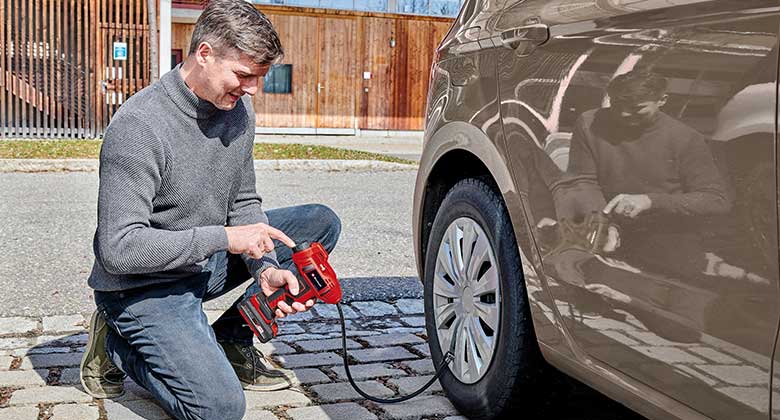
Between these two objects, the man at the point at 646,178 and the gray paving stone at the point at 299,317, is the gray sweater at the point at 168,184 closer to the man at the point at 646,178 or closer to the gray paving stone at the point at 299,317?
the gray paving stone at the point at 299,317

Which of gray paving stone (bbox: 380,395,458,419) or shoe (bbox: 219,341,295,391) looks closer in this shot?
gray paving stone (bbox: 380,395,458,419)

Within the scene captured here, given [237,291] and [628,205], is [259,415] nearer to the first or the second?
[628,205]

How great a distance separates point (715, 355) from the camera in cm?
200

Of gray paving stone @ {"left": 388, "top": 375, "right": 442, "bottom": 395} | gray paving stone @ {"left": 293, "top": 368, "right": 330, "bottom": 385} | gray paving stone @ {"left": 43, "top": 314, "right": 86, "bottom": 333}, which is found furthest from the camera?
gray paving stone @ {"left": 43, "top": 314, "right": 86, "bottom": 333}

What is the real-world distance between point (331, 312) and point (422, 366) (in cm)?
93

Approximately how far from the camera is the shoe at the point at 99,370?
3.40 metres

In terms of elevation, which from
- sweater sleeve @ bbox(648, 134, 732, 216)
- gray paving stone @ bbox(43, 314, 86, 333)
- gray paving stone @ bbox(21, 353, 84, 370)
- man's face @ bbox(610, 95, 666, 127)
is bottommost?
gray paving stone @ bbox(21, 353, 84, 370)

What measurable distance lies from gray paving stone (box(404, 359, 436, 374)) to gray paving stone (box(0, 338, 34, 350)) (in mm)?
1503

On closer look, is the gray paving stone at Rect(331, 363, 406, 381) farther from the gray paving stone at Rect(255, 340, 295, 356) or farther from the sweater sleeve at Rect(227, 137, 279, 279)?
the sweater sleeve at Rect(227, 137, 279, 279)

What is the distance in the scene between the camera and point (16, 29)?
16.5m

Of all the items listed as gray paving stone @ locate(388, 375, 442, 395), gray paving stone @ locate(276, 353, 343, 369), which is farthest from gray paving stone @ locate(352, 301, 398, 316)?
gray paving stone @ locate(388, 375, 442, 395)

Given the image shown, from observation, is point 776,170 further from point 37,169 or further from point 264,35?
point 37,169

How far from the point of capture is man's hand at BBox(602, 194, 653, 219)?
220 centimetres

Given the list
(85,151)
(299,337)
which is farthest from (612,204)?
(85,151)
